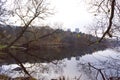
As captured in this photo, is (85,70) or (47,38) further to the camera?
(47,38)

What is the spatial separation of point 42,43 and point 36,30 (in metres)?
16.5

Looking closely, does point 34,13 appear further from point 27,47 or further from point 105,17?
point 105,17

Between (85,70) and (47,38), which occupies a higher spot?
(85,70)

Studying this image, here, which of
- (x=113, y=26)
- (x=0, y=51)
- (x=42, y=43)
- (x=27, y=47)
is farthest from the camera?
(x=42, y=43)

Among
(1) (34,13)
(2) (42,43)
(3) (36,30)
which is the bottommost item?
(2) (42,43)

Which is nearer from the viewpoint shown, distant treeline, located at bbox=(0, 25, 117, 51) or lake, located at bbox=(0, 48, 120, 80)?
lake, located at bbox=(0, 48, 120, 80)

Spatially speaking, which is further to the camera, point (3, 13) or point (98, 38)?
point (3, 13)

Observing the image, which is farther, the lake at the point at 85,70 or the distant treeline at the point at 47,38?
the distant treeline at the point at 47,38

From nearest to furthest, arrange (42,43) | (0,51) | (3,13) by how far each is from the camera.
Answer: (3,13), (0,51), (42,43)

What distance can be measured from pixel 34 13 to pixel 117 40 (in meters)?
20.4

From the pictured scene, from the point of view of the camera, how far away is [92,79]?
405 inches

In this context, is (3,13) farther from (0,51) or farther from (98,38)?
(98,38)

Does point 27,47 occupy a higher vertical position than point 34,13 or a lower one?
lower

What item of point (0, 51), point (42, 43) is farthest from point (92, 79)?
point (42, 43)
